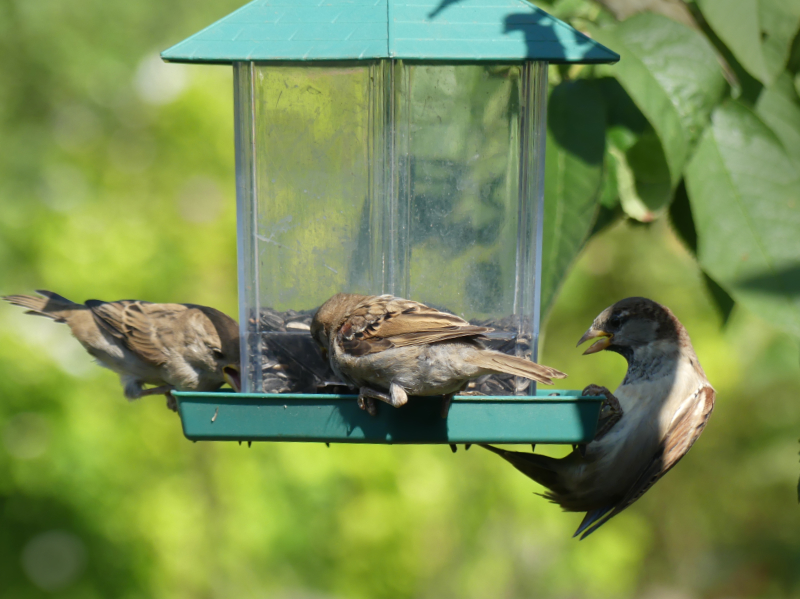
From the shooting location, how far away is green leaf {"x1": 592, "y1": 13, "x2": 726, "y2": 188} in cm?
291

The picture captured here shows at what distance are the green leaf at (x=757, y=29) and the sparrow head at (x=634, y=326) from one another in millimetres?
1173

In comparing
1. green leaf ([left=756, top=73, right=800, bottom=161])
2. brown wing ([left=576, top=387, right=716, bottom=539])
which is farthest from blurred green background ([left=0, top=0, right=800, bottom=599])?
brown wing ([left=576, top=387, right=716, bottom=539])

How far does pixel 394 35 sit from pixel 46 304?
329 cm

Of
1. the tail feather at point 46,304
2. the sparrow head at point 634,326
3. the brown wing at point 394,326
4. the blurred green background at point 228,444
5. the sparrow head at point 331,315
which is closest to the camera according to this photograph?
the brown wing at point 394,326

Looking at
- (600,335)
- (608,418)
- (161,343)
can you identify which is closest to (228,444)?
(161,343)

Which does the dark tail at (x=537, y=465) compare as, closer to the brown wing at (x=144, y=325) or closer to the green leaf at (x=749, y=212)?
the green leaf at (x=749, y=212)

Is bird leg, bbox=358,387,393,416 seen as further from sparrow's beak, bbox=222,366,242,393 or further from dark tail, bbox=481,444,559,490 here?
sparrow's beak, bbox=222,366,242,393

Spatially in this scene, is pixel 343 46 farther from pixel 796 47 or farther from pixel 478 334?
pixel 796 47

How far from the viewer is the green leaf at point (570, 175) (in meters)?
3.08

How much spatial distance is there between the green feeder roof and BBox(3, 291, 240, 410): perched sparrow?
1625 mm

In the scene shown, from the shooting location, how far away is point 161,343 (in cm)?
417

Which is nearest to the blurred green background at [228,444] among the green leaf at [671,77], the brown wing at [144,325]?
the green leaf at [671,77]

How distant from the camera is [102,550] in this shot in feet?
22.0

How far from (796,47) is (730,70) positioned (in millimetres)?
265
